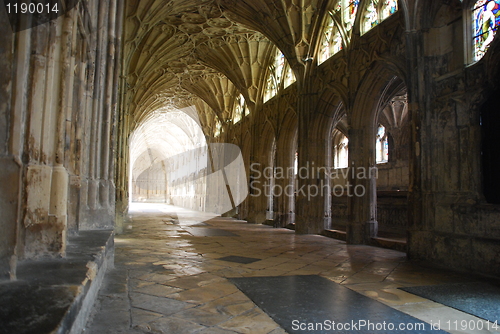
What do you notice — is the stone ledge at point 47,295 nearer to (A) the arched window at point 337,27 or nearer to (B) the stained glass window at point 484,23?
(B) the stained glass window at point 484,23

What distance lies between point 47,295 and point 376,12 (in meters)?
9.42

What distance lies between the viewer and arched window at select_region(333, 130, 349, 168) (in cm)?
2123

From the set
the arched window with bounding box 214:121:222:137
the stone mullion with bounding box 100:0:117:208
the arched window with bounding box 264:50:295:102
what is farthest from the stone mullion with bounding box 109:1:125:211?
the arched window with bounding box 214:121:222:137

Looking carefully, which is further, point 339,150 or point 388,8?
point 339,150

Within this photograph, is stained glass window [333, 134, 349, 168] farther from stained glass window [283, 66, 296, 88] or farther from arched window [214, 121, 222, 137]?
stained glass window [283, 66, 296, 88]

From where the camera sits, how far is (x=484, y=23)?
6.25 m

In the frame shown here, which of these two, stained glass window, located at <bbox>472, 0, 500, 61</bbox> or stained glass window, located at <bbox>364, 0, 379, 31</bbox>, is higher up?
stained glass window, located at <bbox>364, 0, 379, 31</bbox>

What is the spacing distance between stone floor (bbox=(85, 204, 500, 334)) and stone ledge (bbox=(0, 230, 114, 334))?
49 cm

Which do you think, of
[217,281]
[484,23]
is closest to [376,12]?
[484,23]

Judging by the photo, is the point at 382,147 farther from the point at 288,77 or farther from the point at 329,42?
the point at 329,42

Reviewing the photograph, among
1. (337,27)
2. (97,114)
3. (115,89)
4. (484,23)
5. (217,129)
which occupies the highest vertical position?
(337,27)

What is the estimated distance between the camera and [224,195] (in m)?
22.3

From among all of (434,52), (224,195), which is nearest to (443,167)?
(434,52)

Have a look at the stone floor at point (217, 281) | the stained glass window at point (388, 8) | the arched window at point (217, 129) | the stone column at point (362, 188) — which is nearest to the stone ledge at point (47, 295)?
the stone floor at point (217, 281)
